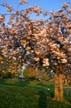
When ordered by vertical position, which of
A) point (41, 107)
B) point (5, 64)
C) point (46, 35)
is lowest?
point (41, 107)

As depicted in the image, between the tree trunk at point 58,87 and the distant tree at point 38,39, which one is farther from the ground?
the distant tree at point 38,39

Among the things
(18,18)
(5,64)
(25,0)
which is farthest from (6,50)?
(25,0)

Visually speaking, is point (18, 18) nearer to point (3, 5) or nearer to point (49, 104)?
point (3, 5)

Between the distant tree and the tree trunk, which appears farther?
the tree trunk

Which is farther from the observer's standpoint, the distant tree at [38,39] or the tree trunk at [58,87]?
the tree trunk at [58,87]

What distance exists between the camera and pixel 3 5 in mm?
23047

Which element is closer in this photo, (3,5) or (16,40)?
(3,5)

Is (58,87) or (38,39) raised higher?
(38,39)

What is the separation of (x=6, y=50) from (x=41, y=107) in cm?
492

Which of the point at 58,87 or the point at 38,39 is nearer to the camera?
the point at 38,39

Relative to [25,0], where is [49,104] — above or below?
below

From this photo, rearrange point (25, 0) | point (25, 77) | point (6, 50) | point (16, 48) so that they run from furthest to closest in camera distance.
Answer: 1. point (25, 77)
2. point (16, 48)
3. point (6, 50)
4. point (25, 0)

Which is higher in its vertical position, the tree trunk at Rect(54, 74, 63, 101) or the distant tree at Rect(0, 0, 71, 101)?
the distant tree at Rect(0, 0, 71, 101)

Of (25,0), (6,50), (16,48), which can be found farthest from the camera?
(16,48)
